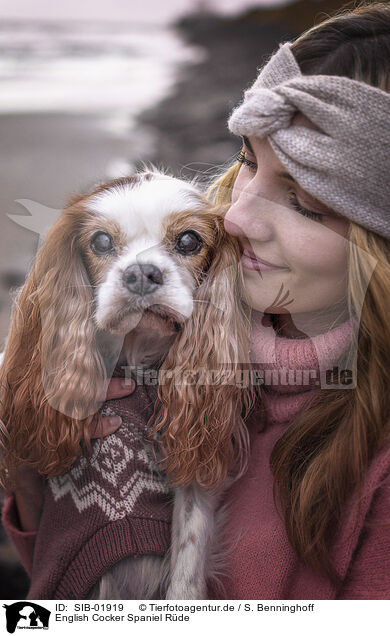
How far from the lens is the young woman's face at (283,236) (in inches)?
29.6

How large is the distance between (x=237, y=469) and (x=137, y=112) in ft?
→ 2.36

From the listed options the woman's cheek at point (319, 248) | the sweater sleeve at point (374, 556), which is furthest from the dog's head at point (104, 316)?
the sweater sleeve at point (374, 556)

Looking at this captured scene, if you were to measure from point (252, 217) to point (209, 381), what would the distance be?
264 millimetres

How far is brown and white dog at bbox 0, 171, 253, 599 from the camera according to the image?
2.60 ft

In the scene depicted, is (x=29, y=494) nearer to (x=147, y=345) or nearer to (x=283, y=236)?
(x=147, y=345)

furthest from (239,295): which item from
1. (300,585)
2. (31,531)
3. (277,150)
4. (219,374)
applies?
(31,531)

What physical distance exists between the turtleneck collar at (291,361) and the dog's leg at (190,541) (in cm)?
18

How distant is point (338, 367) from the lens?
82cm

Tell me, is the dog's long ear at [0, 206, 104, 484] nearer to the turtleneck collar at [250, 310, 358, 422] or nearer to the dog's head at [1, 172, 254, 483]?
the dog's head at [1, 172, 254, 483]

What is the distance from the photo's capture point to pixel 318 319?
0.84m

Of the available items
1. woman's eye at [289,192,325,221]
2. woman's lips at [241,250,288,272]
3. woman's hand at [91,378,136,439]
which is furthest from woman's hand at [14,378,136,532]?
woman's eye at [289,192,325,221]

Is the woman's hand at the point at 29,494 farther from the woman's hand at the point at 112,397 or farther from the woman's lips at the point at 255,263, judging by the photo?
the woman's lips at the point at 255,263
